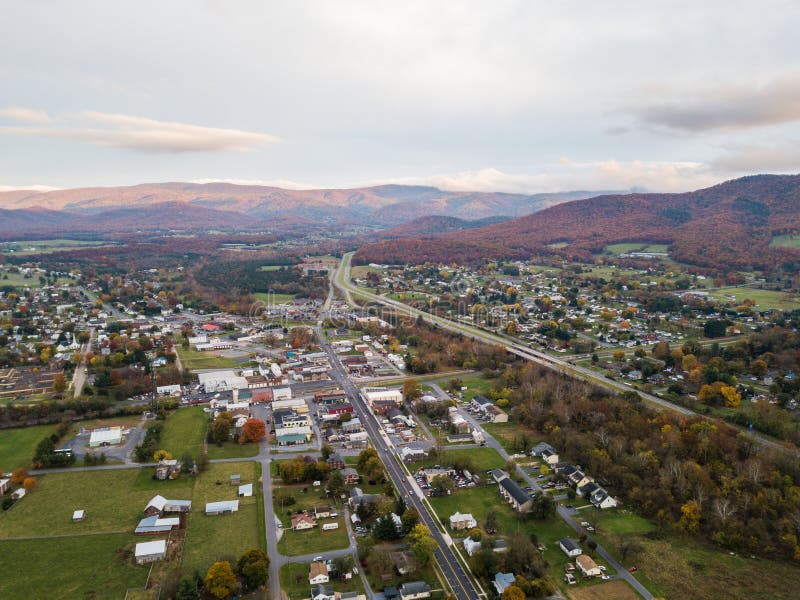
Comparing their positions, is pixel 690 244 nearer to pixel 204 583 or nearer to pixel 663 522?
pixel 663 522

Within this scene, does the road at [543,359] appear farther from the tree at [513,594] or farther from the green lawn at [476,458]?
the tree at [513,594]

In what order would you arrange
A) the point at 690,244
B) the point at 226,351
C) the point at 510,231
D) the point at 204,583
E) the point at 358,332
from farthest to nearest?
the point at 510,231
the point at 690,244
the point at 358,332
the point at 226,351
the point at 204,583

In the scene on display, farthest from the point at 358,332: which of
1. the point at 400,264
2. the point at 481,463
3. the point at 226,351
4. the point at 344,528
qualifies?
the point at 400,264

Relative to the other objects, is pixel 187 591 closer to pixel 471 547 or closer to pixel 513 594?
pixel 471 547

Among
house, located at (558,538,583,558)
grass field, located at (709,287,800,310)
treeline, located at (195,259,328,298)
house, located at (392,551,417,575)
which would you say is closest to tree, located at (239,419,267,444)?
house, located at (392,551,417,575)

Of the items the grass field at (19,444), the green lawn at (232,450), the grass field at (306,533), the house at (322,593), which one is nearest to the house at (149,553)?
the grass field at (306,533)

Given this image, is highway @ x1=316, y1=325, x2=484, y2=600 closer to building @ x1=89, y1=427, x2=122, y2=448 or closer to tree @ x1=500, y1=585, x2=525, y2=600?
tree @ x1=500, y1=585, x2=525, y2=600

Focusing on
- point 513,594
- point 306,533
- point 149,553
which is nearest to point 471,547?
point 513,594
